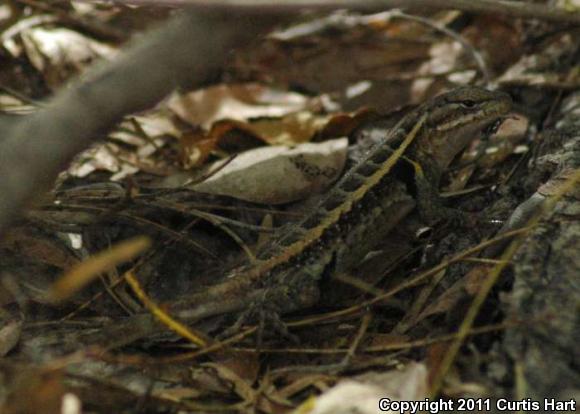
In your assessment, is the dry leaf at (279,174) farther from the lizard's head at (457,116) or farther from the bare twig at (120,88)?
the bare twig at (120,88)

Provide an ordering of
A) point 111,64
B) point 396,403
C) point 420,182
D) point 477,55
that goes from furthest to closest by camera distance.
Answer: point 477,55
point 420,182
point 396,403
point 111,64

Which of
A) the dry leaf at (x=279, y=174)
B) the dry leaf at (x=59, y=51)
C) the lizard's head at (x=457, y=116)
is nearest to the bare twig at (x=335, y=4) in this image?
the lizard's head at (x=457, y=116)

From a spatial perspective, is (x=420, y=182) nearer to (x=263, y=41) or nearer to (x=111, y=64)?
(x=111, y=64)

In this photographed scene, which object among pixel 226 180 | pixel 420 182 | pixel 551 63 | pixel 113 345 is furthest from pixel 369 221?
pixel 551 63

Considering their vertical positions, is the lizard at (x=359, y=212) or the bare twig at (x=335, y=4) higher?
the bare twig at (x=335, y=4)

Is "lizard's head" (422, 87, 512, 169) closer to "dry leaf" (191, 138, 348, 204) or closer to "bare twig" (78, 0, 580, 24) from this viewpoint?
"dry leaf" (191, 138, 348, 204)

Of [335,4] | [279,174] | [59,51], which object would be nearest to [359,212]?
[279,174]

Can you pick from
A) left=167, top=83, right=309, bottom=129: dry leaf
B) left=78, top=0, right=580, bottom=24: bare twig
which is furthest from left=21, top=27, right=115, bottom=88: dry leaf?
left=78, top=0, right=580, bottom=24: bare twig
